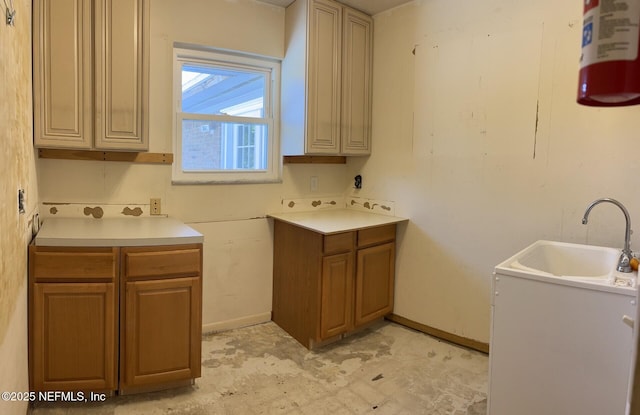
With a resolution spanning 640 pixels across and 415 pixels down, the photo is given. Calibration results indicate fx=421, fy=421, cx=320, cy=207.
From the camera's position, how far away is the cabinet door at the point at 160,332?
7.08 feet

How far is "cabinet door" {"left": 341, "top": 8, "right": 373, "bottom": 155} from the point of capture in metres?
3.32

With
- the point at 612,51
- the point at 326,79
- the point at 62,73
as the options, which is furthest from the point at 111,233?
the point at 612,51

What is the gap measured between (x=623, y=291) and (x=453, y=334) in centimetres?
165

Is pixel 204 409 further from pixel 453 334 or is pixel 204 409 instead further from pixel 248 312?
pixel 453 334

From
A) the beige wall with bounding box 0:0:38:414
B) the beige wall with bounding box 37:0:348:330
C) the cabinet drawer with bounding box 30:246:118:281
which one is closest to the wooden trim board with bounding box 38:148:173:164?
the beige wall with bounding box 37:0:348:330

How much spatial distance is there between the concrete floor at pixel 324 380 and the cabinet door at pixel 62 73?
4.62ft

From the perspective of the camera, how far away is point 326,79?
3193 millimetres

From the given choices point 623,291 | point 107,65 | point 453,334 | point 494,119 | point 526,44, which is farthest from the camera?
point 453,334

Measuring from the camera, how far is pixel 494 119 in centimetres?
275

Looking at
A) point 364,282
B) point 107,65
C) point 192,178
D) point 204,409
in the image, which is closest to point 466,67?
point 364,282

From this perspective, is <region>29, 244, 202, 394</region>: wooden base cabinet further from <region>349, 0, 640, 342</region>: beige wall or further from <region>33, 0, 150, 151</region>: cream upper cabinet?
<region>349, 0, 640, 342</region>: beige wall

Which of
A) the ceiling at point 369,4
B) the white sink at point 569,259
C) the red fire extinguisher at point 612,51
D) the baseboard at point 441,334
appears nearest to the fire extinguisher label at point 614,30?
the red fire extinguisher at point 612,51

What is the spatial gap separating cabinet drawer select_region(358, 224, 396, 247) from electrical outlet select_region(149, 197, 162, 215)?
140cm

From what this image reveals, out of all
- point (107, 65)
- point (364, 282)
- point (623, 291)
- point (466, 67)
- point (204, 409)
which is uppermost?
point (466, 67)
